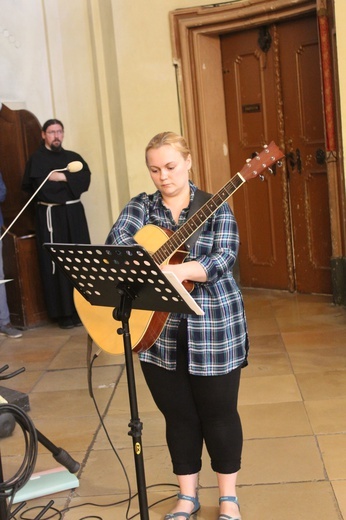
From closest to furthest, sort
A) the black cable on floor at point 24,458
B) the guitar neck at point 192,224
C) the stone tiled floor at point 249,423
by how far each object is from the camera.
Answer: the black cable on floor at point 24,458 < the guitar neck at point 192,224 < the stone tiled floor at point 249,423

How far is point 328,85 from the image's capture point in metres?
7.01

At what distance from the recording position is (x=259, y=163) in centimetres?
333

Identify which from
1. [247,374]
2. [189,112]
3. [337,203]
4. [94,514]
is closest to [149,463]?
[94,514]

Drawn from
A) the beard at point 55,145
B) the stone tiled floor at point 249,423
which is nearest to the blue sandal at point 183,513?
the stone tiled floor at point 249,423

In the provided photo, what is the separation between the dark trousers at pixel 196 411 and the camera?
3387 millimetres

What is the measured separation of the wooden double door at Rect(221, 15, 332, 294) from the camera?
7.63 meters

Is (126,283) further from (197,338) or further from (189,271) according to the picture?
(197,338)

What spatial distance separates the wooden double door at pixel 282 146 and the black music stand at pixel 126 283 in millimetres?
4879

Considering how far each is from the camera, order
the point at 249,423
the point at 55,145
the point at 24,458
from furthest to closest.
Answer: the point at 55,145
the point at 249,423
the point at 24,458

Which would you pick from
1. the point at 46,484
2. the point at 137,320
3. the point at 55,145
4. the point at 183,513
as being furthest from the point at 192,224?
the point at 55,145

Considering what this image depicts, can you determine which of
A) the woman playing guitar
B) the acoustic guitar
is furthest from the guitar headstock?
the woman playing guitar

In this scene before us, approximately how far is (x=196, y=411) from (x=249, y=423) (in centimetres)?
130

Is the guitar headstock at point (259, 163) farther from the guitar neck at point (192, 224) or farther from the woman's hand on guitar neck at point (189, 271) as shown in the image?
the woman's hand on guitar neck at point (189, 271)

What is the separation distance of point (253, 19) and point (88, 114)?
1723mm
